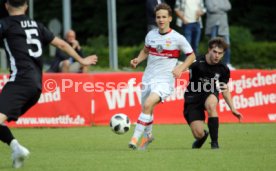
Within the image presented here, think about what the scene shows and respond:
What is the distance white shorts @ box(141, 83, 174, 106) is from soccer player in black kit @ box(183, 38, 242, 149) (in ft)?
1.30

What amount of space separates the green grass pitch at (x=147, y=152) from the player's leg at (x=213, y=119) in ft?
0.62

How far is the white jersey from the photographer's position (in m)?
12.5

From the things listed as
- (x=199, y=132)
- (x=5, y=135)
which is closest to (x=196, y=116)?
(x=199, y=132)

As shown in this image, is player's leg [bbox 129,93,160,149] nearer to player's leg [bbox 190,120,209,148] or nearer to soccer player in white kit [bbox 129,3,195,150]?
soccer player in white kit [bbox 129,3,195,150]

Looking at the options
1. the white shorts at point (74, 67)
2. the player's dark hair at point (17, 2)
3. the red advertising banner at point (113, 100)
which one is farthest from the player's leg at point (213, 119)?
the white shorts at point (74, 67)

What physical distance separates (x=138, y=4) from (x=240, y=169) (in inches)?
1583

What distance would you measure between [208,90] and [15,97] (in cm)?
360

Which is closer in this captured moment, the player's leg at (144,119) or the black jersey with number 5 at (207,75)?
the player's leg at (144,119)

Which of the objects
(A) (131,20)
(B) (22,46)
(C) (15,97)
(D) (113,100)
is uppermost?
(B) (22,46)

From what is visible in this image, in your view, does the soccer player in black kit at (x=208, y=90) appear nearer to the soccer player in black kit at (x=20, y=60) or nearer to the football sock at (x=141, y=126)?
the football sock at (x=141, y=126)

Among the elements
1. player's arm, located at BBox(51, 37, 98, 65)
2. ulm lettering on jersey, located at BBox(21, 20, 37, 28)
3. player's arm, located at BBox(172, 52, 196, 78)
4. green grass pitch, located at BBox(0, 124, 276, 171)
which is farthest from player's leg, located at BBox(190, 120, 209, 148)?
ulm lettering on jersey, located at BBox(21, 20, 37, 28)

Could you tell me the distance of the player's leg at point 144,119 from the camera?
1212 centimetres

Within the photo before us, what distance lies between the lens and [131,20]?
5009cm

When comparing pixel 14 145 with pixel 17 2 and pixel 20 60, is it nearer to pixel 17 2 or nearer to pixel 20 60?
pixel 20 60
